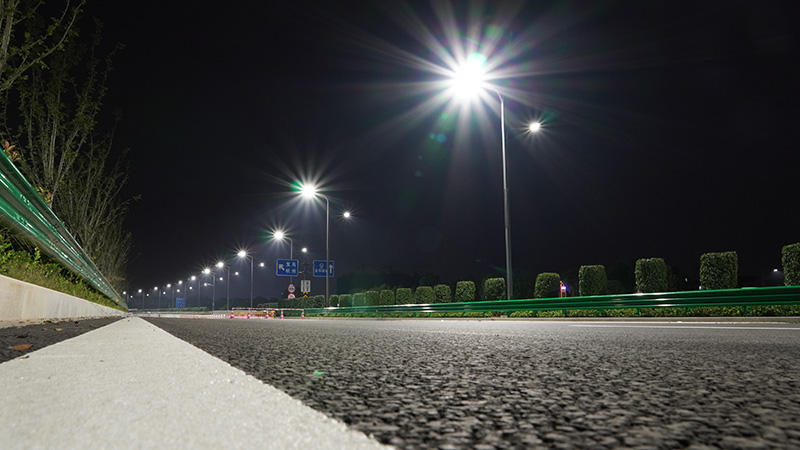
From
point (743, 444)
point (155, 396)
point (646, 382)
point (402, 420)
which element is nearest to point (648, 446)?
point (743, 444)

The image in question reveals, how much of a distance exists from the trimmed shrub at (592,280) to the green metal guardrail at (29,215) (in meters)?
22.3

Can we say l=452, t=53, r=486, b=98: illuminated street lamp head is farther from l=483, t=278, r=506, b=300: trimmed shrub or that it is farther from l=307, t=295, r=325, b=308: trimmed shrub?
l=307, t=295, r=325, b=308: trimmed shrub

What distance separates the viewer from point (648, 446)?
1185 mm

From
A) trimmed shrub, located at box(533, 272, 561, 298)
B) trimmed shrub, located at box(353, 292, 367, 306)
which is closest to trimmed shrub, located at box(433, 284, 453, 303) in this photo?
trimmed shrub, located at box(353, 292, 367, 306)

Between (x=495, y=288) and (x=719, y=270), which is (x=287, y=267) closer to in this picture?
(x=495, y=288)

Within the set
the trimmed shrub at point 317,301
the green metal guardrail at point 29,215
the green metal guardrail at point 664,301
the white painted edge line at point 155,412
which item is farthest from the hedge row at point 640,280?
the white painted edge line at point 155,412

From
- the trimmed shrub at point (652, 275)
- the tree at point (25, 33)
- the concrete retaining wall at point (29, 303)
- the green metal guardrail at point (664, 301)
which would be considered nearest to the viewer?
the concrete retaining wall at point (29, 303)

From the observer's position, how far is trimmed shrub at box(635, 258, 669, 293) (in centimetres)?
2303

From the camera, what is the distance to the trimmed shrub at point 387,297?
143ft

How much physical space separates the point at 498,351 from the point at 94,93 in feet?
73.7

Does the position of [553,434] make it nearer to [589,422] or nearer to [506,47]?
[589,422]

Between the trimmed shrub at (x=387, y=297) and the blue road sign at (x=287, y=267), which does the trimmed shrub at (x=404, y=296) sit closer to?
the trimmed shrub at (x=387, y=297)

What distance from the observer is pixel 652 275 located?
23.1 metres

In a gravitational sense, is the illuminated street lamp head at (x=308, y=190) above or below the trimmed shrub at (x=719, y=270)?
above
